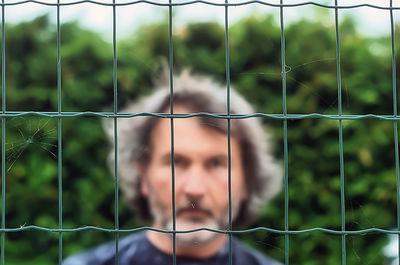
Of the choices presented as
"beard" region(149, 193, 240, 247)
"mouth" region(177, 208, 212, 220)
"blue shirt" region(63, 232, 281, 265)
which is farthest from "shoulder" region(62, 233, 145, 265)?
"mouth" region(177, 208, 212, 220)

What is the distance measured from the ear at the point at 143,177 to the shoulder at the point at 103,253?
0.19 m

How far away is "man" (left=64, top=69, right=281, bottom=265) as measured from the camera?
5.08ft

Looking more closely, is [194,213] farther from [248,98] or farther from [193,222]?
[248,98]

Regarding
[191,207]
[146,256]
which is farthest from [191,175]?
[146,256]

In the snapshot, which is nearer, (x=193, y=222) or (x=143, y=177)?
(x=193, y=222)

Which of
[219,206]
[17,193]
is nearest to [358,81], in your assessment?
[219,206]

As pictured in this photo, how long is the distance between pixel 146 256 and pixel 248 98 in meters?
0.59

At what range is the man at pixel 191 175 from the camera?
1550 mm

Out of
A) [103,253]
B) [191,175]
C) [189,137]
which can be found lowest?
[103,253]

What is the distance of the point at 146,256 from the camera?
1.61 meters

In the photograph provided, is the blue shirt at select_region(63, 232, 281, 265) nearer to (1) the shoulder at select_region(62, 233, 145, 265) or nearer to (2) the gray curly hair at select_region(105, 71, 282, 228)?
(1) the shoulder at select_region(62, 233, 145, 265)

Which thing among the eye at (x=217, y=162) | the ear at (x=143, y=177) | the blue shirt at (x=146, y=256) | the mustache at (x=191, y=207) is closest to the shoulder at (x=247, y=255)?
the blue shirt at (x=146, y=256)

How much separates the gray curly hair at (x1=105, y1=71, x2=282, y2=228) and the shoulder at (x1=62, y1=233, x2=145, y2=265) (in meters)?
0.18

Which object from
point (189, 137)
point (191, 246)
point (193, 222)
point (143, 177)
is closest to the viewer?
point (193, 222)
